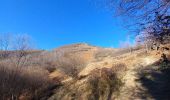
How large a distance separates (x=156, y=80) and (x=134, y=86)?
1542mm

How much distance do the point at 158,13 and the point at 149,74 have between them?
14.6 m

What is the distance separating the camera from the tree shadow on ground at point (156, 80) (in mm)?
18281

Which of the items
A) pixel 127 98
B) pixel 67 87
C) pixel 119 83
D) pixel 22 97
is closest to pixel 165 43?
pixel 127 98

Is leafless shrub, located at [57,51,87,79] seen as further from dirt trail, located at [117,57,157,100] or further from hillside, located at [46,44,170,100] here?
dirt trail, located at [117,57,157,100]

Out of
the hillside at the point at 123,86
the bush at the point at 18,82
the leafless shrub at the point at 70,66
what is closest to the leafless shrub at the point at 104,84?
the hillside at the point at 123,86

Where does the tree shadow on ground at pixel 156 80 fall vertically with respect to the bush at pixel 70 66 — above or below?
below

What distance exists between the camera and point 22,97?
25219 mm

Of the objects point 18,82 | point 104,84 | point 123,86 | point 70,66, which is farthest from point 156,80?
point 70,66

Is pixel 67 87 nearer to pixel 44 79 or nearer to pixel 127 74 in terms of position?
pixel 127 74

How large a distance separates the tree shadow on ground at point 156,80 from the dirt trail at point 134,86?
371 millimetres

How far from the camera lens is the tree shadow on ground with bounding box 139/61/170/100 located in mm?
18281

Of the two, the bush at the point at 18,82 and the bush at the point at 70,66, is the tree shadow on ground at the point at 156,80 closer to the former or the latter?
the bush at the point at 18,82

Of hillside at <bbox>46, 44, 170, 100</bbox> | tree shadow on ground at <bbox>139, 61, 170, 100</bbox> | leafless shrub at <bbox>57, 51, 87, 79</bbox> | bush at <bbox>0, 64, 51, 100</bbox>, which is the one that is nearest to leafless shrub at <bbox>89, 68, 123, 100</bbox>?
hillside at <bbox>46, 44, 170, 100</bbox>

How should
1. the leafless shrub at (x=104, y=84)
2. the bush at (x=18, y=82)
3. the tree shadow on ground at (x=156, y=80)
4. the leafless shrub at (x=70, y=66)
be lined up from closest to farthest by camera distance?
the tree shadow on ground at (x=156, y=80), the leafless shrub at (x=104, y=84), the bush at (x=18, y=82), the leafless shrub at (x=70, y=66)
